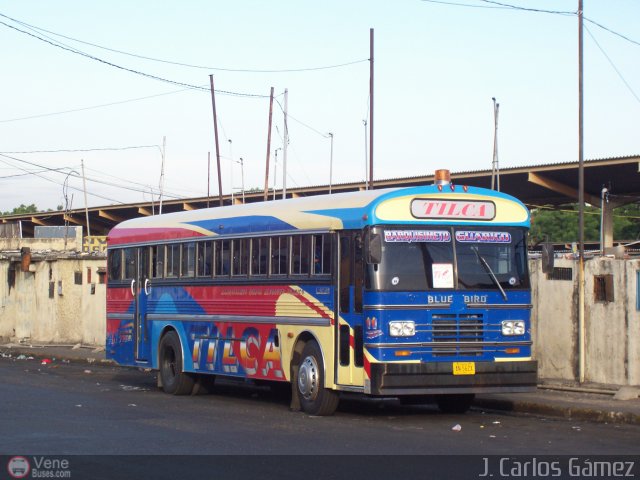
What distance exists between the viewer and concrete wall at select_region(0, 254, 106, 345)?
3603 centimetres

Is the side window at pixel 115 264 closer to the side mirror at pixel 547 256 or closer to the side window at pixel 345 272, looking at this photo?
the side window at pixel 345 272

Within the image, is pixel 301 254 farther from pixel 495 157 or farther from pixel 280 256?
pixel 495 157

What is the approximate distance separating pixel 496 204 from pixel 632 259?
4.03 metres

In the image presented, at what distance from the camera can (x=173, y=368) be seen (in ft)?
65.9

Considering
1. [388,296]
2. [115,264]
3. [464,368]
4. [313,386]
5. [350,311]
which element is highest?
→ [115,264]

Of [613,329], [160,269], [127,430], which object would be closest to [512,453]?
[127,430]

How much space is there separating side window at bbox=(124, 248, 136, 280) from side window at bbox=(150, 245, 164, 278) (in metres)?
0.83

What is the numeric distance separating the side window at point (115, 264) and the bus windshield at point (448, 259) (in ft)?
30.4

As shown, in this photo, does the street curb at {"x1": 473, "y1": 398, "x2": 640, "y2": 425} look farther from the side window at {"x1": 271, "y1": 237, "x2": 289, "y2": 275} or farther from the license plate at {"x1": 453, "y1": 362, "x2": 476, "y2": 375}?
the side window at {"x1": 271, "y1": 237, "x2": 289, "y2": 275}

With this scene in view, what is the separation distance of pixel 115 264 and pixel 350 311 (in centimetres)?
915

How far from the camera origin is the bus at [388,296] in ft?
46.7

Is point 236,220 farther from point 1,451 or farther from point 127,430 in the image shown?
point 1,451

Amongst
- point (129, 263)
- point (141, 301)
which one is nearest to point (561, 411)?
point (141, 301)
